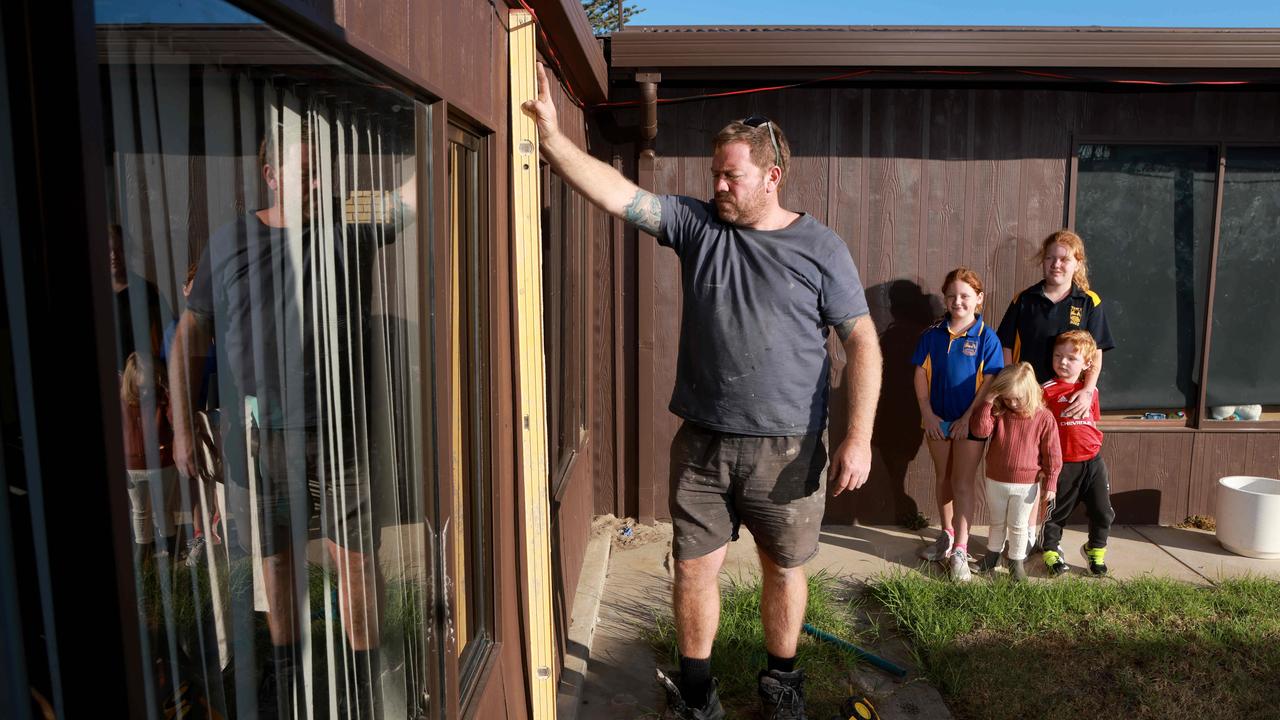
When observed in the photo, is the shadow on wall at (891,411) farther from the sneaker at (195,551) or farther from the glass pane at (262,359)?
the sneaker at (195,551)

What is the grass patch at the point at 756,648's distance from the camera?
3.22m

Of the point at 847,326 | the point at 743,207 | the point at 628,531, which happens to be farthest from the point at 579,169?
the point at 628,531

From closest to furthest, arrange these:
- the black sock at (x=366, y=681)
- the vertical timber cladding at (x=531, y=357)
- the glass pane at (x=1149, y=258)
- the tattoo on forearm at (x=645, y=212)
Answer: the black sock at (x=366, y=681) → the vertical timber cladding at (x=531, y=357) → the tattoo on forearm at (x=645, y=212) → the glass pane at (x=1149, y=258)

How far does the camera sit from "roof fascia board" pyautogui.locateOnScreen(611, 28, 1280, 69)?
443 cm

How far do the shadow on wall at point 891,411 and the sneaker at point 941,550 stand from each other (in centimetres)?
57

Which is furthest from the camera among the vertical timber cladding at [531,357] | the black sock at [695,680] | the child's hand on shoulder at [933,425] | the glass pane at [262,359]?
the child's hand on shoulder at [933,425]

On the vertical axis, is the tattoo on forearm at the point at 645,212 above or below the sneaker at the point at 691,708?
above

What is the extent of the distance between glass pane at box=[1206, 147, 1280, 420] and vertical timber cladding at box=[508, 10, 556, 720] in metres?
4.30

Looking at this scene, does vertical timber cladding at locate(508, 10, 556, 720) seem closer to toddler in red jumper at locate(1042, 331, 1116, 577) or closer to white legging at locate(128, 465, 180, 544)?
white legging at locate(128, 465, 180, 544)

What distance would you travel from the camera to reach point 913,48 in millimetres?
4430

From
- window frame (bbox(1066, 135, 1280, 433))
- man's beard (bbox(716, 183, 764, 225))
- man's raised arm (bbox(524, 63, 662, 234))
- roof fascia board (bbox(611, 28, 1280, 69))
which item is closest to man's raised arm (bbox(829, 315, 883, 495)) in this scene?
man's beard (bbox(716, 183, 764, 225))

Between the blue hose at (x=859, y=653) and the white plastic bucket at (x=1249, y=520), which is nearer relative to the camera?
the blue hose at (x=859, y=653)

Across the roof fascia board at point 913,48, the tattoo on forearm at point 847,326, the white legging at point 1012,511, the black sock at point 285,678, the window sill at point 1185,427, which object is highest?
the roof fascia board at point 913,48

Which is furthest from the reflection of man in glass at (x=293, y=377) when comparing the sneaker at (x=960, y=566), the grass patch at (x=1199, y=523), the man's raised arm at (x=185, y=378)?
the grass patch at (x=1199, y=523)
